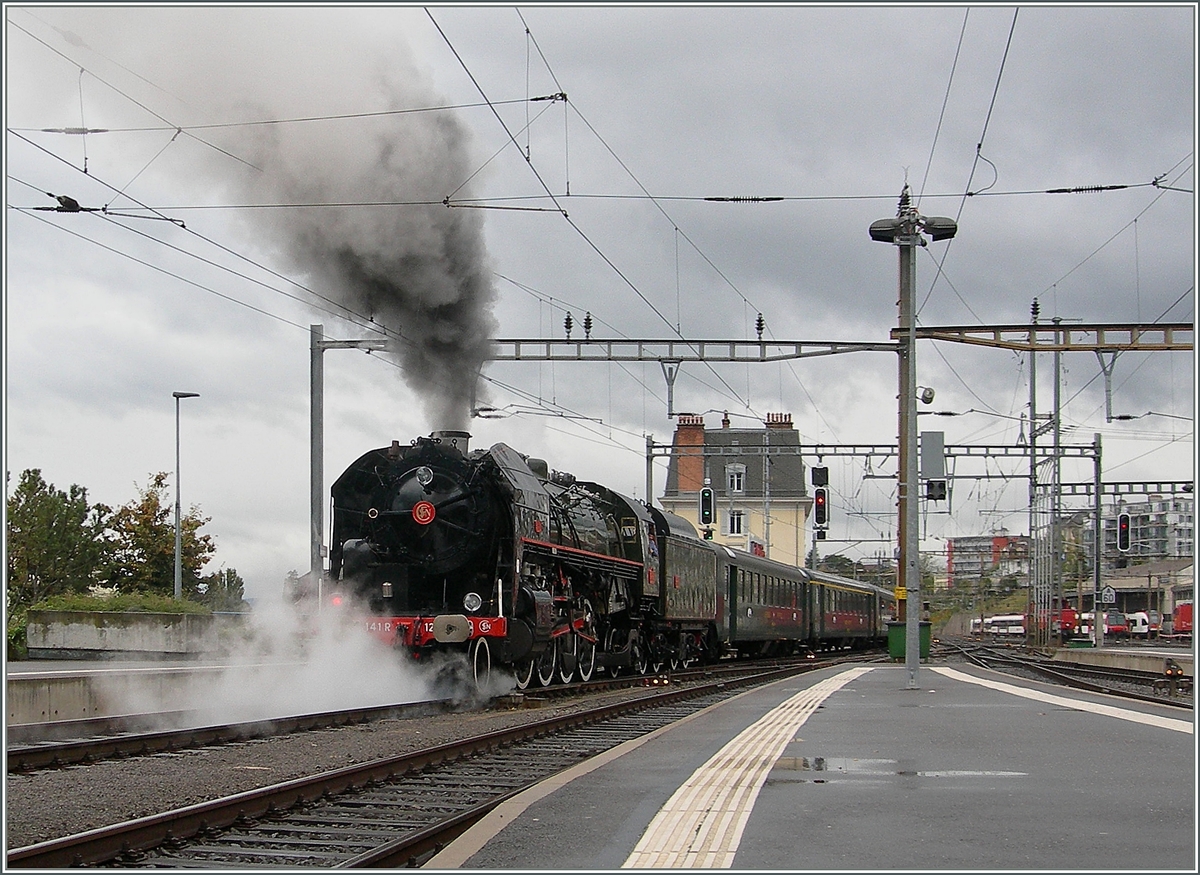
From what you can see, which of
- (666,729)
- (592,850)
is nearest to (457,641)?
(666,729)

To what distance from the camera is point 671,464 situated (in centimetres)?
6762

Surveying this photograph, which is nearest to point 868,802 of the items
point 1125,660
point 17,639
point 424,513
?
point 424,513

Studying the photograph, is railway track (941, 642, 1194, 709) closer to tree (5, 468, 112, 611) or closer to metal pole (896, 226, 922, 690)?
metal pole (896, 226, 922, 690)

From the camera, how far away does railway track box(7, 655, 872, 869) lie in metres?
6.73

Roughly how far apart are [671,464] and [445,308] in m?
48.8

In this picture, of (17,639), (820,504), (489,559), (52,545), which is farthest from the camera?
(52,545)

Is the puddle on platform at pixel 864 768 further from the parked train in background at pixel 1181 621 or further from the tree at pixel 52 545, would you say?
the parked train in background at pixel 1181 621

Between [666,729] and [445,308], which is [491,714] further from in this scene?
[445,308]

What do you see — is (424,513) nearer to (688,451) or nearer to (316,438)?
(316,438)

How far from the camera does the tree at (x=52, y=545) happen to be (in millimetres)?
38094

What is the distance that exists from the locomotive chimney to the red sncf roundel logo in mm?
1097

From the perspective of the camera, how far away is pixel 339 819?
7.93m

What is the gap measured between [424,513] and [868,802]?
1076 centimetres

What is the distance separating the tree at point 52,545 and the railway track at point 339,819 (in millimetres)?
Answer: 30811
